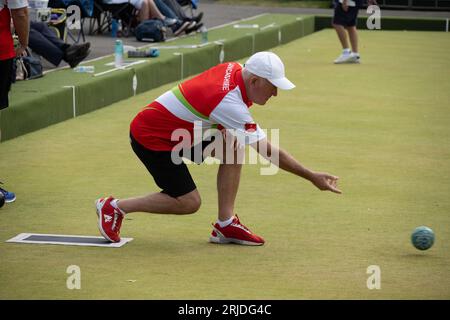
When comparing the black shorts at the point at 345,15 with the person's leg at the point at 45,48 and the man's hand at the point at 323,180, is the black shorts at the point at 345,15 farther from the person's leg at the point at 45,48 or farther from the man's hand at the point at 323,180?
the man's hand at the point at 323,180

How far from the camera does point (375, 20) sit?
59.9ft

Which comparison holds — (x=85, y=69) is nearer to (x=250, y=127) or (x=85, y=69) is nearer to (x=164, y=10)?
(x=164, y=10)

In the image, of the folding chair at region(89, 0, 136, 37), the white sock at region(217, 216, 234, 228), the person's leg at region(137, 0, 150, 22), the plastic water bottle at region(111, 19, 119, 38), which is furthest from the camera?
the plastic water bottle at region(111, 19, 119, 38)

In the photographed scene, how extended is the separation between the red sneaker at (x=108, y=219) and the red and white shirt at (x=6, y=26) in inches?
52.9

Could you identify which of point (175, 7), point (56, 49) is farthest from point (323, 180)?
point (175, 7)

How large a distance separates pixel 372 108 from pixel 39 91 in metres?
3.32

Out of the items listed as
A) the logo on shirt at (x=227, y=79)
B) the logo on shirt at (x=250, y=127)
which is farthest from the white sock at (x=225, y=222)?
the logo on shirt at (x=227, y=79)

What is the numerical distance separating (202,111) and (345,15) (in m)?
8.77

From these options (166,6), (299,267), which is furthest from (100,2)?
(299,267)

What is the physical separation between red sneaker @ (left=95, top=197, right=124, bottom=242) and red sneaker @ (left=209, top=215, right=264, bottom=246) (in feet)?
1.66

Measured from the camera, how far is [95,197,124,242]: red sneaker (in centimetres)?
543

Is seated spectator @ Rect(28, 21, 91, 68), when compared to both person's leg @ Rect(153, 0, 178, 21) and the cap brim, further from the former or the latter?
the cap brim

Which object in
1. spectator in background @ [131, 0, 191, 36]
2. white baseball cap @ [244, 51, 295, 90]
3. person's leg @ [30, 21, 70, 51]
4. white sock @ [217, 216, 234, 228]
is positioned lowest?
spectator in background @ [131, 0, 191, 36]

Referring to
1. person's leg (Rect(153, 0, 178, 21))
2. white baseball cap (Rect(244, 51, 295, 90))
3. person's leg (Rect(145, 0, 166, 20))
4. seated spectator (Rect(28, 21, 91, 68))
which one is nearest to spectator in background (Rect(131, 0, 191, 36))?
person's leg (Rect(145, 0, 166, 20))
